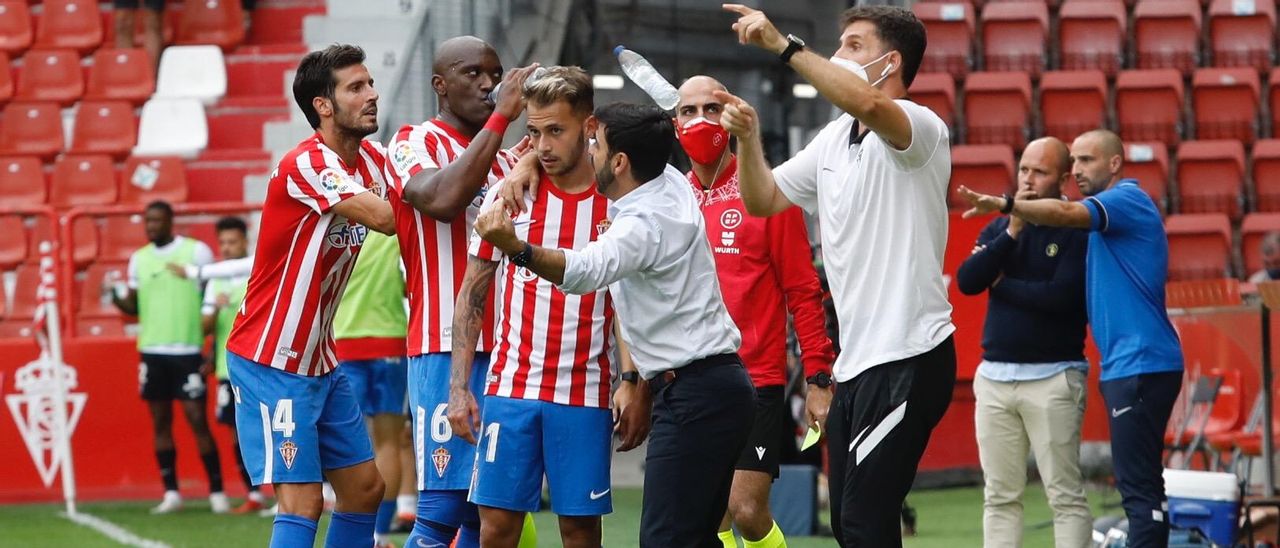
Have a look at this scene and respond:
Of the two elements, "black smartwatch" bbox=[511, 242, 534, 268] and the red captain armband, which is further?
the red captain armband

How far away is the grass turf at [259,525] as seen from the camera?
9562mm

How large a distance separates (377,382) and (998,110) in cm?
687

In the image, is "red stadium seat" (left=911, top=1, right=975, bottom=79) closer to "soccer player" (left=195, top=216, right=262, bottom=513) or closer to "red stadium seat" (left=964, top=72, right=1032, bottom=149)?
"red stadium seat" (left=964, top=72, right=1032, bottom=149)

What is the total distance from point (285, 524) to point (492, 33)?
619 cm

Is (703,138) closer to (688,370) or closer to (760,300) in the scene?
(760,300)

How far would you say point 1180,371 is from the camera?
285 inches

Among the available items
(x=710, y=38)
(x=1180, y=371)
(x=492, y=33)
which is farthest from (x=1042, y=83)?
(x=1180, y=371)

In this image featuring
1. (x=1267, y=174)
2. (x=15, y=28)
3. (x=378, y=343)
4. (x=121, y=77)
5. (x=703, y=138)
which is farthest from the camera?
(x=15, y=28)

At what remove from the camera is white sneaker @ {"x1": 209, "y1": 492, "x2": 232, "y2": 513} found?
1129cm

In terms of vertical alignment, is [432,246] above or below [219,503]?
above

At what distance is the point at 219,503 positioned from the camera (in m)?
11.3

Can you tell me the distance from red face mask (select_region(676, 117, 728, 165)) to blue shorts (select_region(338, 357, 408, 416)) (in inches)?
124

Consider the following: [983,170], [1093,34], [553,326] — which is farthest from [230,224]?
[1093,34]

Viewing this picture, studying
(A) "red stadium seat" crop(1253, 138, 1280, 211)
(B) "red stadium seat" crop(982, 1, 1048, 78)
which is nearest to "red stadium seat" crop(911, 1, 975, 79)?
(B) "red stadium seat" crop(982, 1, 1048, 78)
